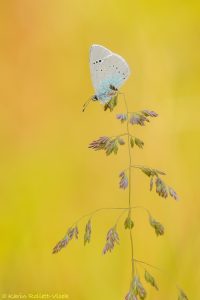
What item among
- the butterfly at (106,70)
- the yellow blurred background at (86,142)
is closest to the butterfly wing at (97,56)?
the butterfly at (106,70)

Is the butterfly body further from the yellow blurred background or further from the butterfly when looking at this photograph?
the yellow blurred background

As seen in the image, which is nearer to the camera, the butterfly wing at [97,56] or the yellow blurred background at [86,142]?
the butterfly wing at [97,56]

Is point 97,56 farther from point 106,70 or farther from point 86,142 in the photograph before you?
point 86,142

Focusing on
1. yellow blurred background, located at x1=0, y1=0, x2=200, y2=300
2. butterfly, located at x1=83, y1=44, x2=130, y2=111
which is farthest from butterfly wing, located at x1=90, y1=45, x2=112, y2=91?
yellow blurred background, located at x1=0, y1=0, x2=200, y2=300

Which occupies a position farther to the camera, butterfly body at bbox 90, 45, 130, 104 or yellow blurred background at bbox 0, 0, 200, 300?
yellow blurred background at bbox 0, 0, 200, 300

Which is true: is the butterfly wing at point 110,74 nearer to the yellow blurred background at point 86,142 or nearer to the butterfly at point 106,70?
the butterfly at point 106,70

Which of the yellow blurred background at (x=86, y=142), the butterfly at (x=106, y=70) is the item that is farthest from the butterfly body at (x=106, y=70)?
the yellow blurred background at (x=86, y=142)
